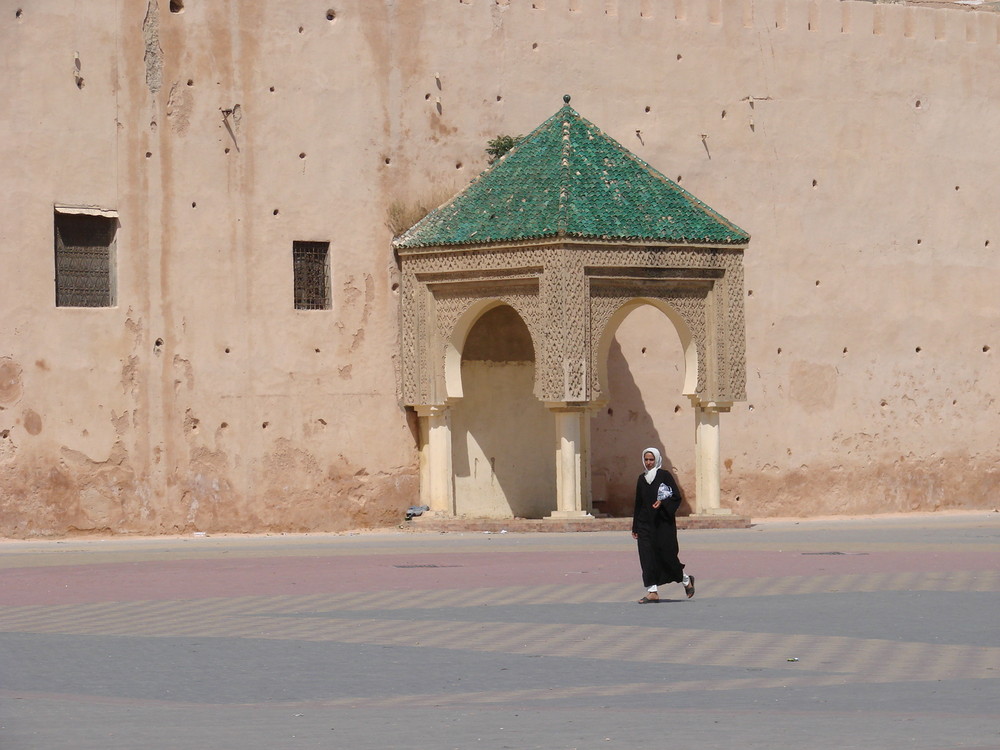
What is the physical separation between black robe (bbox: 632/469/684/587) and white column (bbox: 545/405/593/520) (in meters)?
6.53

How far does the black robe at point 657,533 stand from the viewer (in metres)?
12.0

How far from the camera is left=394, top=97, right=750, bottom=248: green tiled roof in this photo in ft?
62.1

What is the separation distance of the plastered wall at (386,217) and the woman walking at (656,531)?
761cm

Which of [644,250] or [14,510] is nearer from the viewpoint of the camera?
[14,510]

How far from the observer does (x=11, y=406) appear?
18016 millimetres

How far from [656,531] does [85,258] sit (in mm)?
8417

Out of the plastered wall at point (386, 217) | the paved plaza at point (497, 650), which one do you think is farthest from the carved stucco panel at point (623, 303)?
the paved plaza at point (497, 650)

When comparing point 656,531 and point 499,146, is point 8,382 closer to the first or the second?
point 499,146

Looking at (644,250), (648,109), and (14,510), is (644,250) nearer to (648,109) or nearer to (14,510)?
(648,109)

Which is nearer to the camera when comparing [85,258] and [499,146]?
[85,258]

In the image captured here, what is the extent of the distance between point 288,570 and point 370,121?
712cm

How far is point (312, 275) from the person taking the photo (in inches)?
779

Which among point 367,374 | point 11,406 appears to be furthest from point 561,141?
point 11,406

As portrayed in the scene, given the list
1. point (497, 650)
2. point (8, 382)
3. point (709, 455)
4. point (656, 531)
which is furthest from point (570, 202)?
point (497, 650)
